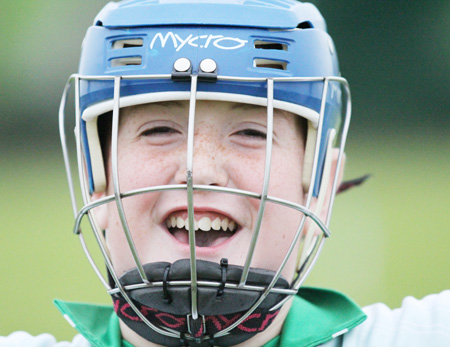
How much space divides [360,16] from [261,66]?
4529 millimetres

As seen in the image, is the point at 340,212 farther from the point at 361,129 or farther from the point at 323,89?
the point at 323,89

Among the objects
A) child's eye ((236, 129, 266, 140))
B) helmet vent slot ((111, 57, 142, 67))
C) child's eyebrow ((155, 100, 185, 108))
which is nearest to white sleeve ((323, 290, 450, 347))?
child's eye ((236, 129, 266, 140))

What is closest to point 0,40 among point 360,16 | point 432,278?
point 360,16

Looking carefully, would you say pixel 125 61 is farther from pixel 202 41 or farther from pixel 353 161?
pixel 353 161

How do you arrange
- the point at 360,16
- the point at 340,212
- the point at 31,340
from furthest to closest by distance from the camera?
the point at 360,16 < the point at 340,212 < the point at 31,340

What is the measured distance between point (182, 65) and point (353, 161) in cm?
353

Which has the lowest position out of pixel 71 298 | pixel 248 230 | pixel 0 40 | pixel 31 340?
pixel 71 298

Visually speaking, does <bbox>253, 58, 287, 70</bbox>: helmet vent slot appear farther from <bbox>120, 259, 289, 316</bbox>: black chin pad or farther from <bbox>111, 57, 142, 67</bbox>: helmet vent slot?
<bbox>120, 259, 289, 316</bbox>: black chin pad

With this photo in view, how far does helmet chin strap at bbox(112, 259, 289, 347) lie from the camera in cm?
109

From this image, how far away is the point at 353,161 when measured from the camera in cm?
455

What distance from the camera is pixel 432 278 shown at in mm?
3172

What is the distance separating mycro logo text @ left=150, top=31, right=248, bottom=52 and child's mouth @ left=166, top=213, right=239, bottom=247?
286 mm

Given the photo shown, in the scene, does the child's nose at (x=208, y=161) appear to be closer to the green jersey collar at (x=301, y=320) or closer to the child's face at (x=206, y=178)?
the child's face at (x=206, y=178)

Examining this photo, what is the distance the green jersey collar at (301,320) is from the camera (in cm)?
124
